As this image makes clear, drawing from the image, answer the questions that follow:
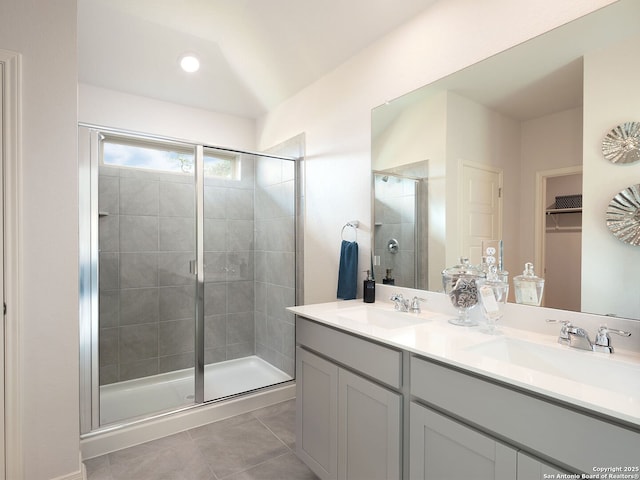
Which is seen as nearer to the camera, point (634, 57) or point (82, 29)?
point (634, 57)

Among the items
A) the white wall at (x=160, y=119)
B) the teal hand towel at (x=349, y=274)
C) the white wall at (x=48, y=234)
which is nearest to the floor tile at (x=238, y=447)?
the white wall at (x=48, y=234)

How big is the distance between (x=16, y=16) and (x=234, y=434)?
2.57m

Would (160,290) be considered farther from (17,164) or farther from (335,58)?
(335,58)

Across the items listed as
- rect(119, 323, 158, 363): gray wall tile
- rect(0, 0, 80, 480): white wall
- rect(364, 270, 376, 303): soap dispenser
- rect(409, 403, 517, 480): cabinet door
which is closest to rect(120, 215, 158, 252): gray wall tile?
rect(119, 323, 158, 363): gray wall tile

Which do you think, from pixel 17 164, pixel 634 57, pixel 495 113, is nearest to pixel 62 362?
pixel 17 164

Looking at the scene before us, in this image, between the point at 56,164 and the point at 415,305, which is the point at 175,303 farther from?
the point at 415,305

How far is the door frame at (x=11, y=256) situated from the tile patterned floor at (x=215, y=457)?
472 mm

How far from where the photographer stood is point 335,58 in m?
2.47

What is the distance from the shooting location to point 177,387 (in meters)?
2.73

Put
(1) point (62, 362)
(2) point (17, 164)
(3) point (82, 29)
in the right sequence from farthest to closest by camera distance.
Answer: (3) point (82, 29) < (1) point (62, 362) < (2) point (17, 164)

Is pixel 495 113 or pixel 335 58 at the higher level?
pixel 335 58

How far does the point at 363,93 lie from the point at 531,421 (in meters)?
2.04

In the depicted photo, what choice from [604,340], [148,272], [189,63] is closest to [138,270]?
[148,272]

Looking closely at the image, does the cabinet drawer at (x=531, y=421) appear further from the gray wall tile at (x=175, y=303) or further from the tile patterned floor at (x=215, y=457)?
the gray wall tile at (x=175, y=303)
